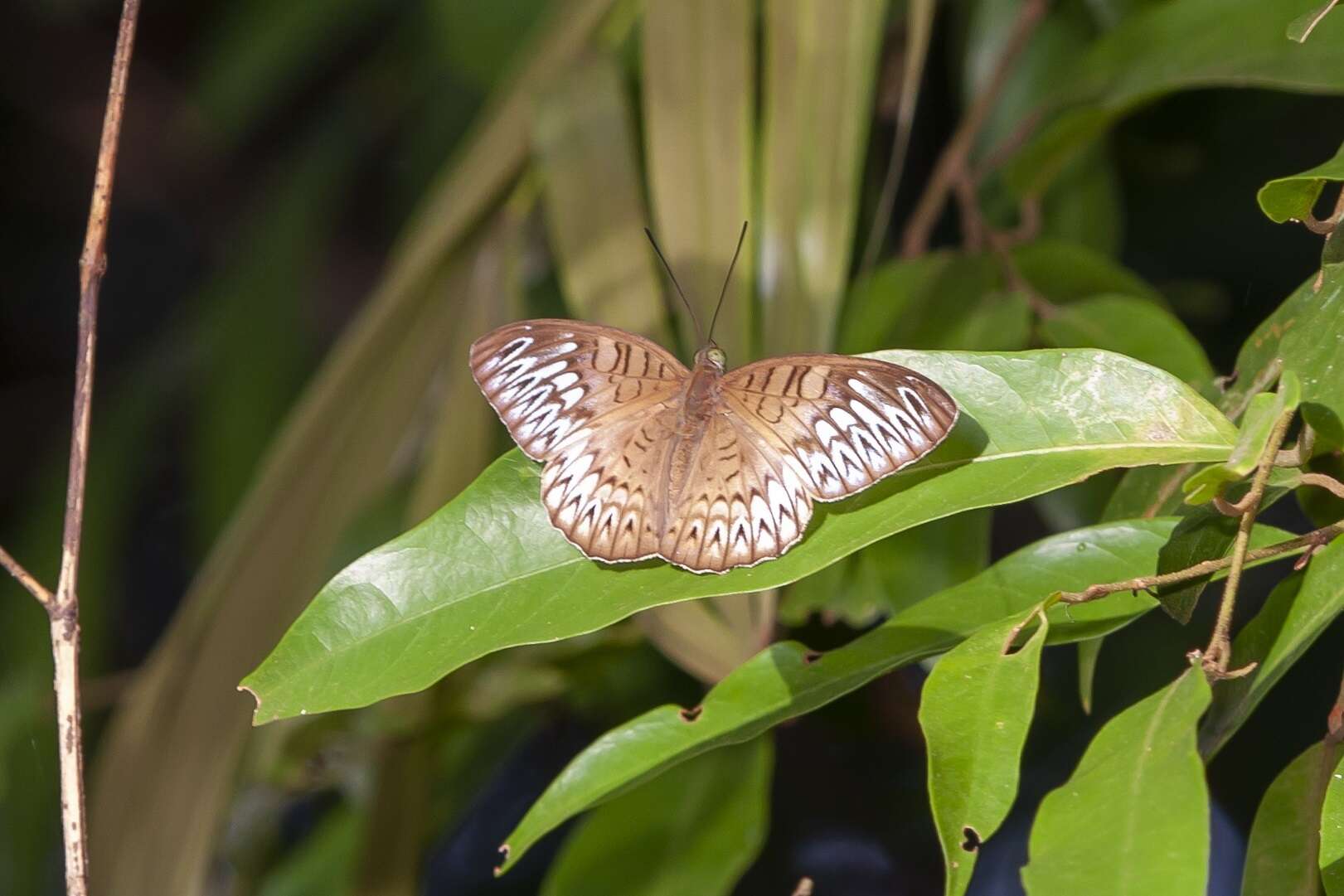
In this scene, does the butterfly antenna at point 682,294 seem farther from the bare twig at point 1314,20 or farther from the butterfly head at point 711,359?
the bare twig at point 1314,20

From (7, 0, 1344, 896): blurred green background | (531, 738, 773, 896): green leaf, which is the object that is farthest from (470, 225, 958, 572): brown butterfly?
(531, 738, 773, 896): green leaf

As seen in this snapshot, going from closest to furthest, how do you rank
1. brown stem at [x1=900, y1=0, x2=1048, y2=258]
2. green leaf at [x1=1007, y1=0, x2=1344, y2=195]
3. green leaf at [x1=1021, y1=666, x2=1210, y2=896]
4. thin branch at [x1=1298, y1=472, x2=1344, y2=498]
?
green leaf at [x1=1021, y1=666, x2=1210, y2=896], thin branch at [x1=1298, y1=472, x2=1344, y2=498], green leaf at [x1=1007, y1=0, x2=1344, y2=195], brown stem at [x1=900, y1=0, x2=1048, y2=258]

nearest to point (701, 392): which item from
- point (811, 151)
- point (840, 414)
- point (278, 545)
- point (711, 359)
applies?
point (711, 359)

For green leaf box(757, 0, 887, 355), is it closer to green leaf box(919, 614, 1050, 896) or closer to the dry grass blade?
the dry grass blade

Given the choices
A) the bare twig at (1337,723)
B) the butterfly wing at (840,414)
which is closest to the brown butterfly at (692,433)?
the butterfly wing at (840,414)

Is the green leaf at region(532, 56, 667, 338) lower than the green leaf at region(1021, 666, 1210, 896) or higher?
higher

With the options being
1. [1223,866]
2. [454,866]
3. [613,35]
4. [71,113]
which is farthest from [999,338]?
[71,113]

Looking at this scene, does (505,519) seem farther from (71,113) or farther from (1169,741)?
(71,113)
